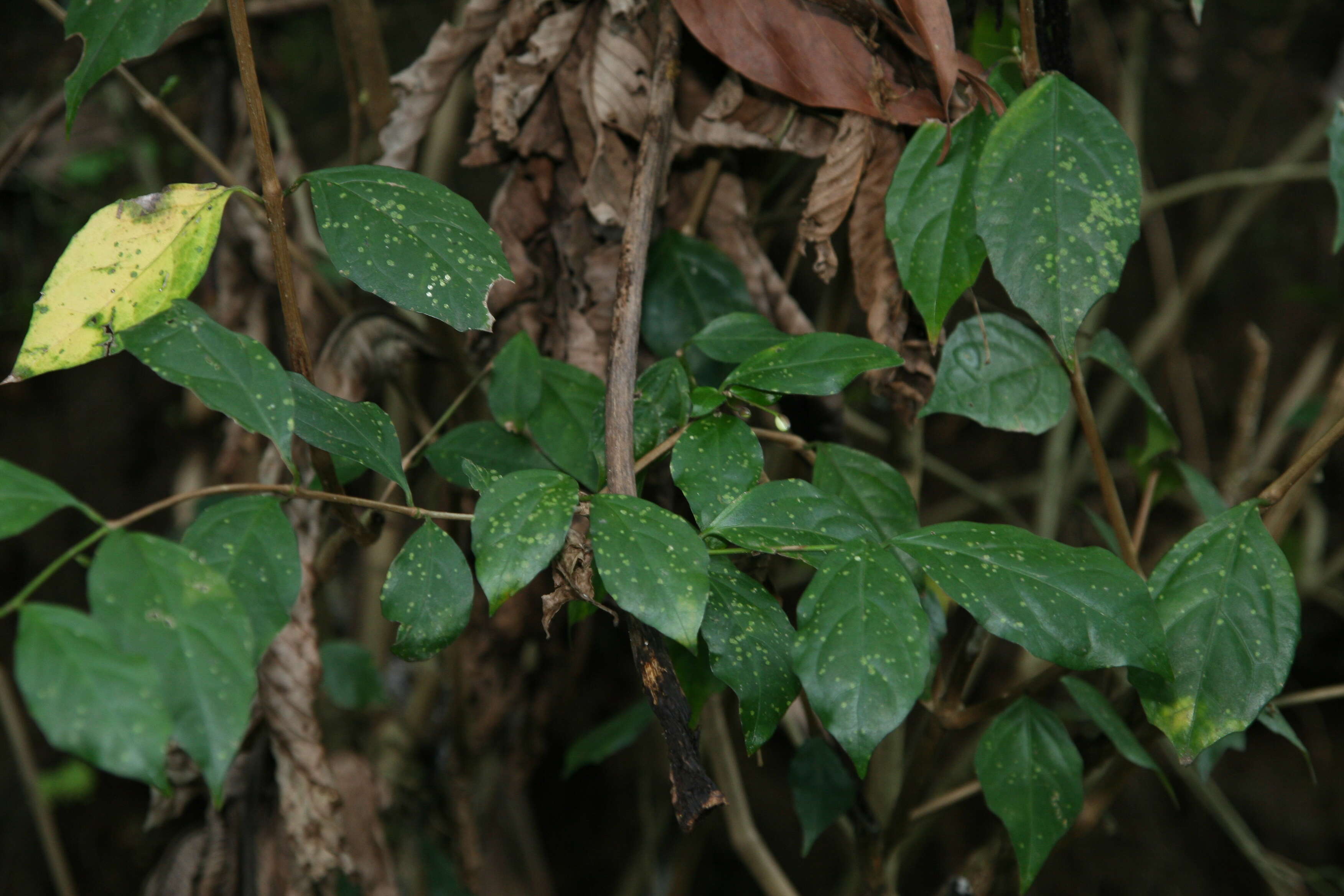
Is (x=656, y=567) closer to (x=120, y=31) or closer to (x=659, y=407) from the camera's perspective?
(x=659, y=407)

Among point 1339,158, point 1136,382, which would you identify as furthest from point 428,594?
point 1339,158

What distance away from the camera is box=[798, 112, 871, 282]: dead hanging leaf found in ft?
2.12

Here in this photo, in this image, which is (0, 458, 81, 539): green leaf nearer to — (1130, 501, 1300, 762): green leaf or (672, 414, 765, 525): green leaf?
(672, 414, 765, 525): green leaf

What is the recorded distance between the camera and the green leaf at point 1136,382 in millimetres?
673

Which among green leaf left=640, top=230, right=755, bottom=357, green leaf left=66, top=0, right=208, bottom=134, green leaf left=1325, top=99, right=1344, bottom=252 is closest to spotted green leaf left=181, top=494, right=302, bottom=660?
green leaf left=66, top=0, right=208, bottom=134

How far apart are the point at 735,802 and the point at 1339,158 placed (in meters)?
0.72

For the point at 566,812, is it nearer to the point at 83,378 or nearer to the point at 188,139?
the point at 83,378

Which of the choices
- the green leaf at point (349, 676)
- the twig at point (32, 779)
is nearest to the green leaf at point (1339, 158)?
the green leaf at point (349, 676)

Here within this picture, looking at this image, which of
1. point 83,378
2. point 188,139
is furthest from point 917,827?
point 83,378

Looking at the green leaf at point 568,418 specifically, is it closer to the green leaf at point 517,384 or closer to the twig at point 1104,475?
the green leaf at point 517,384

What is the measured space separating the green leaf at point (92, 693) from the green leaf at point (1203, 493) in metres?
0.71

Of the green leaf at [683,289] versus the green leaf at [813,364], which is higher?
the green leaf at [813,364]

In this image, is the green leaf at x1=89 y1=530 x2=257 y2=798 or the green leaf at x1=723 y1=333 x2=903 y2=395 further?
the green leaf at x1=723 y1=333 x2=903 y2=395

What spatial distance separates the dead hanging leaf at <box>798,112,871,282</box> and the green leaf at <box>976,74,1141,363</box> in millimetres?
127
